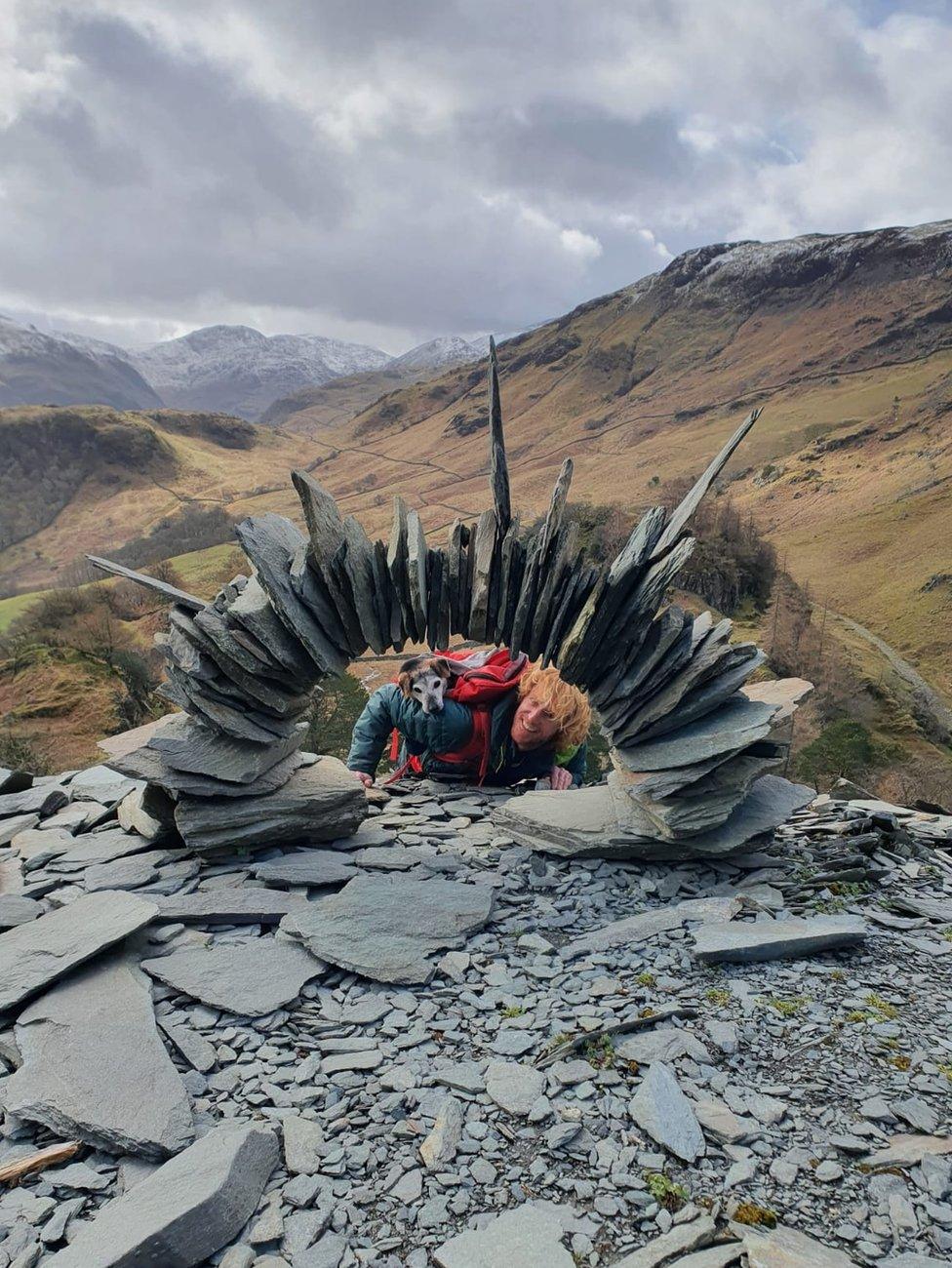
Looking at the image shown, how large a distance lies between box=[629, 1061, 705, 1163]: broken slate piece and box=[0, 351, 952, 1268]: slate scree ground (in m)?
0.02

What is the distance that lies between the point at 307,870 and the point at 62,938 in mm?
1606

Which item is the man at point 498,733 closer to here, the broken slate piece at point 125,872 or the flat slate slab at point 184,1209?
the broken slate piece at point 125,872

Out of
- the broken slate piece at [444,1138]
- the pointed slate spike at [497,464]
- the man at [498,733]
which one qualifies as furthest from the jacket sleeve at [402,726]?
the broken slate piece at [444,1138]

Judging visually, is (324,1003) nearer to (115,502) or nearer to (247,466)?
(115,502)

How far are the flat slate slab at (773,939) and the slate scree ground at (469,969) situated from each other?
0.03 metres

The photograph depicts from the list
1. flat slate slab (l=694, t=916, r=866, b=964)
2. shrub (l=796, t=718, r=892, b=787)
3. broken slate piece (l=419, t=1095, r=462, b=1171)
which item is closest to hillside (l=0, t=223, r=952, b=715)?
shrub (l=796, t=718, r=892, b=787)

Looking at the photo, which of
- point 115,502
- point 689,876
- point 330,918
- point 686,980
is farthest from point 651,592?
point 115,502

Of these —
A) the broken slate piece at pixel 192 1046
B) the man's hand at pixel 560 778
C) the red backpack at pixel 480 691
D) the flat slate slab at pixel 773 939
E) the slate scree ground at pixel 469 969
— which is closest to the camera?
the slate scree ground at pixel 469 969

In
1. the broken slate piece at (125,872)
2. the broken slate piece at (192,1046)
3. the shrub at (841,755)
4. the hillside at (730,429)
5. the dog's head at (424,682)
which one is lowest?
the shrub at (841,755)

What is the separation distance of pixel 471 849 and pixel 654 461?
2951 centimetres

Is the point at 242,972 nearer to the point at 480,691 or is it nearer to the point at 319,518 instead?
the point at 319,518

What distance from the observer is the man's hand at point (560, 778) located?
7.61m

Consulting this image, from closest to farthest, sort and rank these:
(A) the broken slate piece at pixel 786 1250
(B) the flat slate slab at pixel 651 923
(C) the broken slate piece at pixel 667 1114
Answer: (A) the broken slate piece at pixel 786 1250 < (C) the broken slate piece at pixel 667 1114 < (B) the flat slate slab at pixel 651 923

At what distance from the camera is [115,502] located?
49.2m
